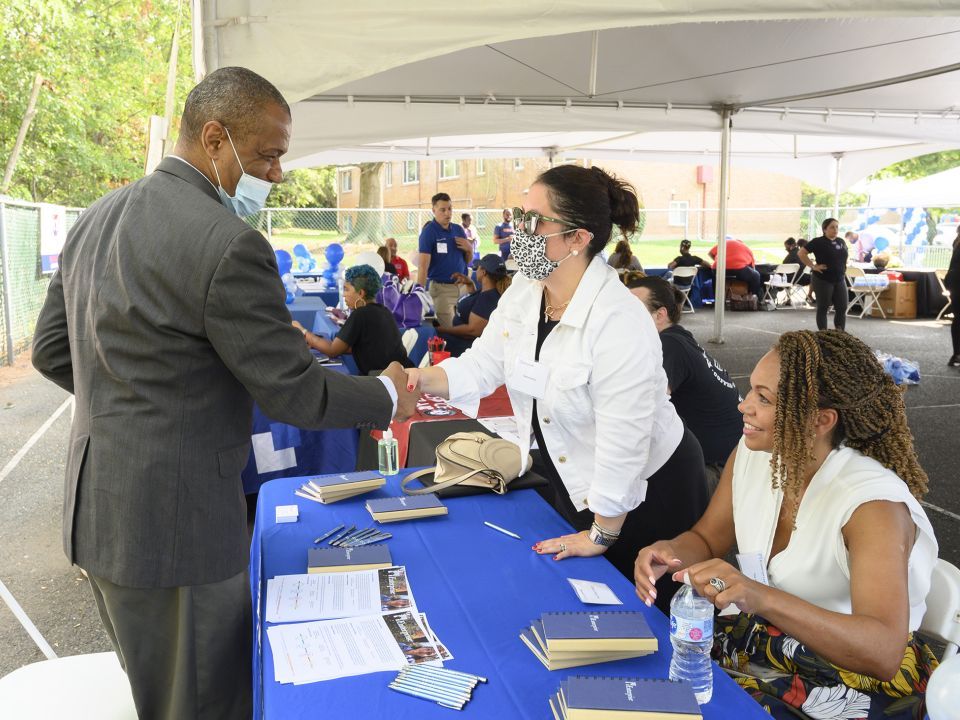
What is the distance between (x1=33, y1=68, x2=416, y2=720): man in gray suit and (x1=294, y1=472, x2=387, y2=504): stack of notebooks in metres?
0.55

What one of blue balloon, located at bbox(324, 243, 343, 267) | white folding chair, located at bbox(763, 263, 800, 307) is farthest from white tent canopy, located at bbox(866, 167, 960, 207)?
blue balloon, located at bbox(324, 243, 343, 267)

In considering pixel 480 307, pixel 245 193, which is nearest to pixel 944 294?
pixel 480 307

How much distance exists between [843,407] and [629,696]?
0.89 metres

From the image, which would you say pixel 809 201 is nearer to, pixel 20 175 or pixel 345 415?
pixel 20 175

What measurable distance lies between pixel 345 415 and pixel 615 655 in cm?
80

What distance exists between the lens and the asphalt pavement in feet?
10.7

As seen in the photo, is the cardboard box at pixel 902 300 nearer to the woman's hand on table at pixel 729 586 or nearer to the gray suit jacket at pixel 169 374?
the woman's hand on table at pixel 729 586

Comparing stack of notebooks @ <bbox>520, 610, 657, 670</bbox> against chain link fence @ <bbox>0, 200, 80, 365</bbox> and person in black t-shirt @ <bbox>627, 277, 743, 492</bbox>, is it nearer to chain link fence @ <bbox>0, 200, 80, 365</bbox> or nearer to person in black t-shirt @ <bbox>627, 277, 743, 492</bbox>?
person in black t-shirt @ <bbox>627, 277, 743, 492</bbox>

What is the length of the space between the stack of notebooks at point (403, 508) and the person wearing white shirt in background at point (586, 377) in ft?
1.07

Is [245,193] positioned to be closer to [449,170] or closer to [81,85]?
[81,85]

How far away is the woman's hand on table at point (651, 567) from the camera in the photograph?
177 centimetres

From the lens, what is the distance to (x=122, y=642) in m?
1.68

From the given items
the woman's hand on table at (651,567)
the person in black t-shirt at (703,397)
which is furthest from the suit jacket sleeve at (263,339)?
the person in black t-shirt at (703,397)

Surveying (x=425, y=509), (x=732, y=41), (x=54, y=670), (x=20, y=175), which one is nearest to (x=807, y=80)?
(x=732, y=41)
